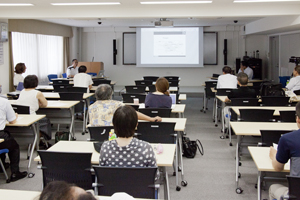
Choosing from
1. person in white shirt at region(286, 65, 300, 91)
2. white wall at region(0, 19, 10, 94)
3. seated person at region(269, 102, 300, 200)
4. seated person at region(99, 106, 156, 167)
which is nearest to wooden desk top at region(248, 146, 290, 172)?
seated person at region(269, 102, 300, 200)

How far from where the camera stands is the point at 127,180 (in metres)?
2.56

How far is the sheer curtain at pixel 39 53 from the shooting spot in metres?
10.5

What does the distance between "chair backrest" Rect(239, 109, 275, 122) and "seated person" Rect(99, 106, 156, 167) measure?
9.04ft

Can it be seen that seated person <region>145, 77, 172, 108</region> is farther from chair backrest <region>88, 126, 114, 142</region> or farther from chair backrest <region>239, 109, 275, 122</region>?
chair backrest <region>88, 126, 114, 142</region>

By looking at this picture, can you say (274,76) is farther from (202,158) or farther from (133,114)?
(133,114)

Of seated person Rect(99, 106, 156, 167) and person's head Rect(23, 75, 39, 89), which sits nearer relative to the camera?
seated person Rect(99, 106, 156, 167)

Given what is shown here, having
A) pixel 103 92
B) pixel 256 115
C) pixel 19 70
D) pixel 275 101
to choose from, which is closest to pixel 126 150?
pixel 103 92

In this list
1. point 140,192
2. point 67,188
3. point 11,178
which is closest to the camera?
point 67,188

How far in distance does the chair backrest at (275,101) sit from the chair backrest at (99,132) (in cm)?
339

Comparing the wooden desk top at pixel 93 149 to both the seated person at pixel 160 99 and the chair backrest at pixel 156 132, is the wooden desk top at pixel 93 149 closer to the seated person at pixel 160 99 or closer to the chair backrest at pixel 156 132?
the chair backrest at pixel 156 132

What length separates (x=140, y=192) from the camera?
262cm

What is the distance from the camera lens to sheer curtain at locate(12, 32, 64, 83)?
1045 cm

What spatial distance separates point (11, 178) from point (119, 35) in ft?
36.1

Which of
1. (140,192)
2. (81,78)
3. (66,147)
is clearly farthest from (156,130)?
(81,78)
